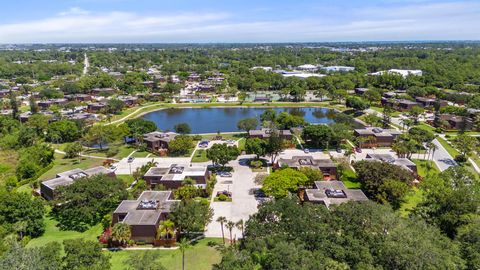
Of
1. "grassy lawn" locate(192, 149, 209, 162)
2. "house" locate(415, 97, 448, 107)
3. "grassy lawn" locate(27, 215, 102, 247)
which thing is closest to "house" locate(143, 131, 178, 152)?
"grassy lawn" locate(192, 149, 209, 162)

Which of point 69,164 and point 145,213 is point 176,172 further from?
point 69,164

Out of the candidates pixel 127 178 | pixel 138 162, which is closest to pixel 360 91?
pixel 138 162

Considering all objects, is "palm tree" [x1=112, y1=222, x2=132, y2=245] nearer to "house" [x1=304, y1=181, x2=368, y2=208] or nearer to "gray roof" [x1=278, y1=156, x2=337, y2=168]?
"house" [x1=304, y1=181, x2=368, y2=208]

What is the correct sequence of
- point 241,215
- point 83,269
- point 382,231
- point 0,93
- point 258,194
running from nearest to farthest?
point 83,269
point 382,231
point 241,215
point 258,194
point 0,93

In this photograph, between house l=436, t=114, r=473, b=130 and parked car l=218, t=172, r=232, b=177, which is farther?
house l=436, t=114, r=473, b=130

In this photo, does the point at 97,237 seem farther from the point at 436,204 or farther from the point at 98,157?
the point at 436,204

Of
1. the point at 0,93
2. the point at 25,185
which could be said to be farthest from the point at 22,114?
the point at 25,185
